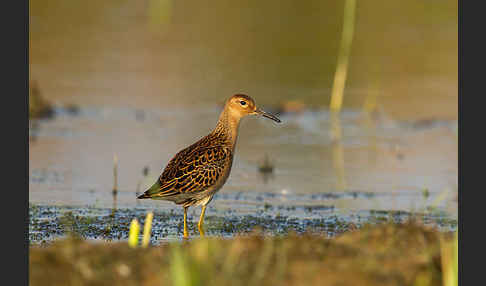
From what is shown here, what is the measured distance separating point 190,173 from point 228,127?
0.91 meters

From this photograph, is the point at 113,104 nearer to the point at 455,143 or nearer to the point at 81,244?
the point at 455,143

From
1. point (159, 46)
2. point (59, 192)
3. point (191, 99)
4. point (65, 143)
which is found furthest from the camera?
point (159, 46)

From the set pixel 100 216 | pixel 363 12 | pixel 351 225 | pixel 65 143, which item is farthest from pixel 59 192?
pixel 363 12

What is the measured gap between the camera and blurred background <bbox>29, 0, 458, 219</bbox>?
1048cm

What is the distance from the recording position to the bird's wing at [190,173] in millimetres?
8469

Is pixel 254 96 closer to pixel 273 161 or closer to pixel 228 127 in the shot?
pixel 273 161

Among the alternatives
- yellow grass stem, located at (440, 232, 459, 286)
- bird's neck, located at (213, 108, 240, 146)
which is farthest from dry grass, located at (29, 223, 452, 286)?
bird's neck, located at (213, 108, 240, 146)

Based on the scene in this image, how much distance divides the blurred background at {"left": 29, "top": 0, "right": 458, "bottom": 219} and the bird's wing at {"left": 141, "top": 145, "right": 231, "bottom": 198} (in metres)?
0.86

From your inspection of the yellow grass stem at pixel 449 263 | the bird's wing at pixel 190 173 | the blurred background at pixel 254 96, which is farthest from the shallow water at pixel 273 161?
the yellow grass stem at pixel 449 263

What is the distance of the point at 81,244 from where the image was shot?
17.3 feet

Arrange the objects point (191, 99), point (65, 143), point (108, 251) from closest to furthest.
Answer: point (108, 251) < point (65, 143) < point (191, 99)

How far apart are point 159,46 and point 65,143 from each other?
5845mm

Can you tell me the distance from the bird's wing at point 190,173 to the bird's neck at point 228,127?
1.35 ft

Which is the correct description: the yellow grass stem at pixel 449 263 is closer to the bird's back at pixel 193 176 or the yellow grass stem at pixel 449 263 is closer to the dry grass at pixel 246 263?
the dry grass at pixel 246 263
